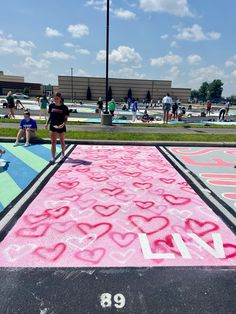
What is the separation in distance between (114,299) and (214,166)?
5928mm

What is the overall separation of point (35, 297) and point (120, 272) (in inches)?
35.6

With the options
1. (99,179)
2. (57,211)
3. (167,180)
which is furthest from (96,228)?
(167,180)


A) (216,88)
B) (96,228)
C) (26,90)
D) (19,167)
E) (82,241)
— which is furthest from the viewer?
(216,88)

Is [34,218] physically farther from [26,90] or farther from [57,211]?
[26,90]

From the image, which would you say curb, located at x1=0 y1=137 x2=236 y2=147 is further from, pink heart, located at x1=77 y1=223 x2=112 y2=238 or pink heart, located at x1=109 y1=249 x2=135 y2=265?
pink heart, located at x1=109 y1=249 x2=135 y2=265

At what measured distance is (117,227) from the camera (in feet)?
12.8

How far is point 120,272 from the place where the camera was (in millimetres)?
2920

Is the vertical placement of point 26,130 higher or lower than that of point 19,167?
higher

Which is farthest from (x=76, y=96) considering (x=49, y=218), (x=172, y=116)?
(x=49, y=218)

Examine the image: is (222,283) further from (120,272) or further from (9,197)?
(9,197)

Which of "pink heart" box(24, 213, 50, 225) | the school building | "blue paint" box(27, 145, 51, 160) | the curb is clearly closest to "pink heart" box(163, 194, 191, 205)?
"pink heart" box(24, 213, 50, 225)

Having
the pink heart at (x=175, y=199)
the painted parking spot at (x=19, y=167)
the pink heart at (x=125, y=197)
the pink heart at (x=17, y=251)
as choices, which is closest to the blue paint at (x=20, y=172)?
the painted parking spot at (x=19, y=167)

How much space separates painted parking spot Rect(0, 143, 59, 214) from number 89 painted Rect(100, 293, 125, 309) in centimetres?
247

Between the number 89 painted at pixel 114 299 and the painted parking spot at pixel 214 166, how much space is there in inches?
115
